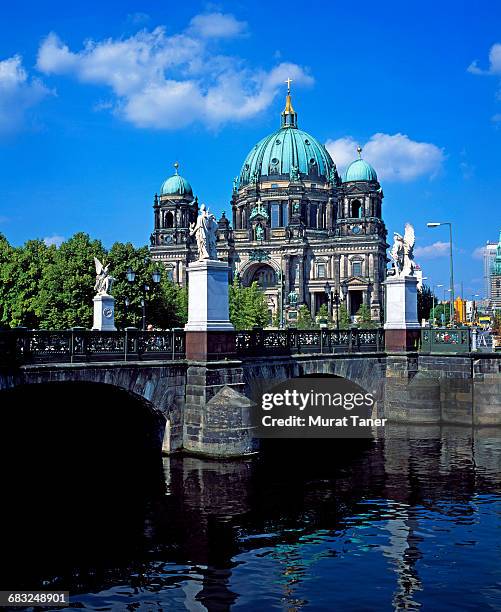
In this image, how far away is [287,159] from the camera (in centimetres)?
12050

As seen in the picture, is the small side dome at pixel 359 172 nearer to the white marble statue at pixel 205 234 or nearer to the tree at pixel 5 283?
the tree at pixel 5 283

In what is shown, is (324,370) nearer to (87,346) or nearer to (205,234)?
(205,234)

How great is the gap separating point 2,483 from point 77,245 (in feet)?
99.8

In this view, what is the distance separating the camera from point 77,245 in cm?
5162

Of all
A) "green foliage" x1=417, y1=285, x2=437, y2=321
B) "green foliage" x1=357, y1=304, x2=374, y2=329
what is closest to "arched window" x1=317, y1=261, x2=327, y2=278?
"green foliage" x1=357, y1=304, x2=374, y2=329

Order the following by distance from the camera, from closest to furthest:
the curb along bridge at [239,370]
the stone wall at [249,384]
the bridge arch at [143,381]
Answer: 1. the bridge arch at [143,381]
2. the curb along bridge at [239,370]
3. the stone wall at [249,384]

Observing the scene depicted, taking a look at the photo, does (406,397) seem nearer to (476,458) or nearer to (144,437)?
(476,458)

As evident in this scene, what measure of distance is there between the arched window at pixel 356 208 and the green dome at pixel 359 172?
3855 millimetres

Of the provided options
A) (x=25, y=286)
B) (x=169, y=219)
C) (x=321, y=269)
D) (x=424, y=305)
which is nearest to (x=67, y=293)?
(x=25, y=286)

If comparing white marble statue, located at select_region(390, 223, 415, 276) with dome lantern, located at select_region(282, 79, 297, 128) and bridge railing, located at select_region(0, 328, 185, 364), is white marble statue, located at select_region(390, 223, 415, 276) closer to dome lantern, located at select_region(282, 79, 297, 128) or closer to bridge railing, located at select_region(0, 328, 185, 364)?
bridge railing, located at select_region(0, 328, 185, 364)

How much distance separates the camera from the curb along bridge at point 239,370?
73.9ft

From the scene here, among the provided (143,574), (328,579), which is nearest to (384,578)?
(328,579)

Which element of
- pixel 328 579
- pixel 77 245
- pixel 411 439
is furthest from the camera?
pixel 77 245

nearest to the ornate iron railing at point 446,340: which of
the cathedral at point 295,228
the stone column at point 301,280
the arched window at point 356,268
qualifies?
the cathedral at point 295,228
